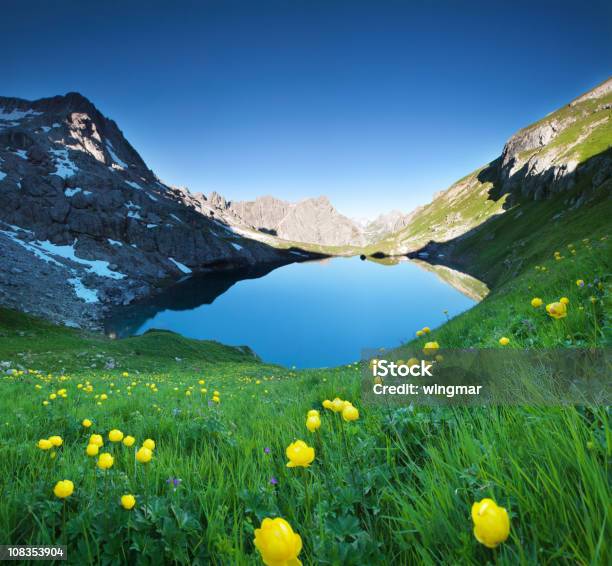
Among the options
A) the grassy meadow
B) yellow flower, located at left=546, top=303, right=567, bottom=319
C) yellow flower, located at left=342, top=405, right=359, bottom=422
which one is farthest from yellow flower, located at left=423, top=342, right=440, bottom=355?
yellow flower, located at left=342, top=405, right=359, bottom=422

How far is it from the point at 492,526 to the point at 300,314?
280 feet

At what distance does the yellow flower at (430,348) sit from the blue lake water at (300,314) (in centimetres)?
3706

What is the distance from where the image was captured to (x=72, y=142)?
155 m

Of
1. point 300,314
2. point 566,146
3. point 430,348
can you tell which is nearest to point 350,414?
point 430,348

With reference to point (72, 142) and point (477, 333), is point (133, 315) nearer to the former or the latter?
point (477, 333)

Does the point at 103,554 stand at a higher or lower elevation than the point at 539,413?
lower

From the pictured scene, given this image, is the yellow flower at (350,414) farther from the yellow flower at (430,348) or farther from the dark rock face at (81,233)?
the dark rock face at (81,233)

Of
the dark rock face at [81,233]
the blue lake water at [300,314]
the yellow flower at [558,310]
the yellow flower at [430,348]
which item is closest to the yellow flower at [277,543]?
the yellow flower at [430,348]

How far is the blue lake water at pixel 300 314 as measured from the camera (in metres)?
60.3

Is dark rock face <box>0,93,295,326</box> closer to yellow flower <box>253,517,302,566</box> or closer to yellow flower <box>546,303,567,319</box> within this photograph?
yellow flower <box>253,517,302,566</box>

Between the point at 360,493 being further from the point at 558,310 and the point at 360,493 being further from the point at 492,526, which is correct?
the point at 558,310

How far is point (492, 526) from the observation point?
2.90 ft

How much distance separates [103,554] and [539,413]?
8.51 ft

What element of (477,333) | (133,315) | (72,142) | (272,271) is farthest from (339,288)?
(72,142)
